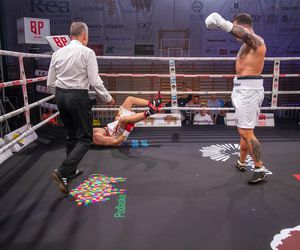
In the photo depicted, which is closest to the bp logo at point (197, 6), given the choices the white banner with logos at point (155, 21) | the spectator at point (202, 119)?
the white banner with logos at point (155, 21)

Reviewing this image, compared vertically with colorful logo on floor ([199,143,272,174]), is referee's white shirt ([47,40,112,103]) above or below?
above

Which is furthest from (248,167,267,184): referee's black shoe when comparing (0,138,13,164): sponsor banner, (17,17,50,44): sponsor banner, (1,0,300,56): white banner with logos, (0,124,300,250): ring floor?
(1,0,300,56): white banner with logos

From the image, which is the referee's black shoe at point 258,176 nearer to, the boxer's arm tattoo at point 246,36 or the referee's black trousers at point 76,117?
the boxer's arm tattoo at point 246,36

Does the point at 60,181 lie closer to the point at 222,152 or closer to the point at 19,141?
the point at 19,141

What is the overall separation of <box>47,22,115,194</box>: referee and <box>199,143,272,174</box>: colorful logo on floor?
165 centimetres

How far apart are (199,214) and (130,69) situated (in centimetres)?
629

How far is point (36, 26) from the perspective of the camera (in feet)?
20.6

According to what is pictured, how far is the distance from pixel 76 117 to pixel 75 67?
0.41m

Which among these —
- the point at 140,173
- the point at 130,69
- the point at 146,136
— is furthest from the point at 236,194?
the point at 130,69

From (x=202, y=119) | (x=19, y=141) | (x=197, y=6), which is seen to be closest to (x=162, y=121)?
(x=202, y=119)

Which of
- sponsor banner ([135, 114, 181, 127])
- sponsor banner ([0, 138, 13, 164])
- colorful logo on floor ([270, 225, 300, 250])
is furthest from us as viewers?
sponsor banner ([135, 114, 181, 127])

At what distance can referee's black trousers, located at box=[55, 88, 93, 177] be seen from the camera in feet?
8.15

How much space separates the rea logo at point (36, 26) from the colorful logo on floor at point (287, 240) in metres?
6.00

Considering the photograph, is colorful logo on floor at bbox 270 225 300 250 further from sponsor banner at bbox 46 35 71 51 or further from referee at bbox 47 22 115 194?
sponsor banner at bbox 46 35 71 51
